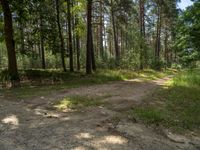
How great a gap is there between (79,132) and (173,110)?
3196 millimetres

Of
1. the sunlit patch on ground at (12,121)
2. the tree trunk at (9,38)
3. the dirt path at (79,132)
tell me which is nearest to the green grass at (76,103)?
the dirt path at (79,132)

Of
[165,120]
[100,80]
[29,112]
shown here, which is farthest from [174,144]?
[100,80]

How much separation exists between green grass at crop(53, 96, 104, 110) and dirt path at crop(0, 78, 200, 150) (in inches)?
18.3

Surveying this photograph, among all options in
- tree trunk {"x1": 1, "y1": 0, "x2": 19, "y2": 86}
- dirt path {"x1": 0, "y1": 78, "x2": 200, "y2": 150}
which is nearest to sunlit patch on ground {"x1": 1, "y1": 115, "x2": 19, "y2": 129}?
dirt path {"x1": 0, "y1": 78, "x2": 200, "y2": 150}

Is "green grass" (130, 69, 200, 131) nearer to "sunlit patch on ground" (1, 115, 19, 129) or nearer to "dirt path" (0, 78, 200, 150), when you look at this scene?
"dirt path" (0, 78, 200, 150)

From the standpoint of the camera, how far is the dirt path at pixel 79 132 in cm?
441

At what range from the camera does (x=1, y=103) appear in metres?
7.96

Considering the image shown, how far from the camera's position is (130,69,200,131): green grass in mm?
5930

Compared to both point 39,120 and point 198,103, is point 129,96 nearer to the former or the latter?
point 198,103

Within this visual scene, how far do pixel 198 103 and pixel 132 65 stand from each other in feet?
57.8

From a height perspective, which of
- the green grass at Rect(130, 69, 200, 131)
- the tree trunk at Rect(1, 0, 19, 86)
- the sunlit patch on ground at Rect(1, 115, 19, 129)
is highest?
the tree trunk at Rect(1, 0, 19, 86)

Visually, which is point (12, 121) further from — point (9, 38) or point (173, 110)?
point (9, 38)

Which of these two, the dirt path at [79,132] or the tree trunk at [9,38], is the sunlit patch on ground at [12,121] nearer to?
the dirt path at [79,132]

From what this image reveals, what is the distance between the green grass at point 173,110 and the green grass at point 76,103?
1.35m
